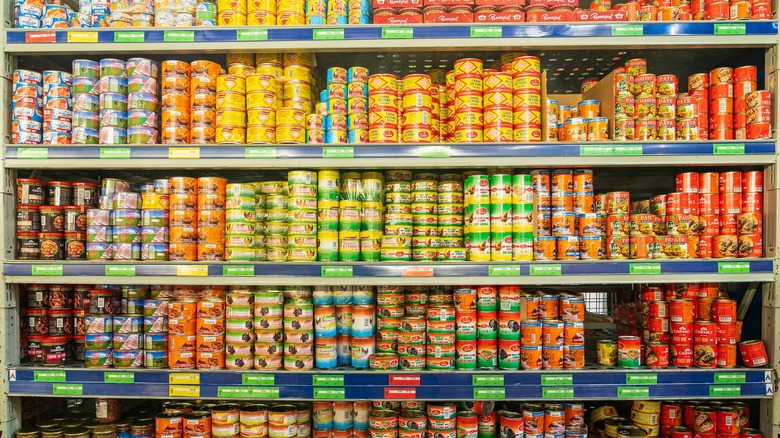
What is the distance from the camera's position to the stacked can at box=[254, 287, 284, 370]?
7.01ft

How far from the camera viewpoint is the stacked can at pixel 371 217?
84.6 inches

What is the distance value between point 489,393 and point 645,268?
3.01 feet

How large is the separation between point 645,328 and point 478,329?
841 millimetres

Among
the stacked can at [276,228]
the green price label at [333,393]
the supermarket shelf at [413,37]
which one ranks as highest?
Answer: the supermarket shelf at [413,37]

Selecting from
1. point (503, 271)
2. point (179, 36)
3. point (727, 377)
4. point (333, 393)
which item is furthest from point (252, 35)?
point (727, 377)

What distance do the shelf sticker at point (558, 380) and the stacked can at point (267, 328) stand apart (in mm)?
1254

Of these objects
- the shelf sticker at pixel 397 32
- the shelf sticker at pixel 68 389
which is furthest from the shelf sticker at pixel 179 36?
the shelf sticker at pixel 68 389

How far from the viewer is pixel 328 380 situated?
2.09 meters

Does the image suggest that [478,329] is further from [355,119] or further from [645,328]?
[355,119]

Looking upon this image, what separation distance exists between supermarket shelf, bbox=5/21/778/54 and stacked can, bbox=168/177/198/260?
2.16 feet

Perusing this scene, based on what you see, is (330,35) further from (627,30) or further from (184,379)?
(184,379)

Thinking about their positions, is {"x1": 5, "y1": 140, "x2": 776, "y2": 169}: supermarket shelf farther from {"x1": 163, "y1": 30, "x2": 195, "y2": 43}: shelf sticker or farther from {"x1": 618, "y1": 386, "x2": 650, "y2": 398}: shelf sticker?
{"x1": 618, "y1": 386, "x2": 650, "y2": 398}: shelf sticker

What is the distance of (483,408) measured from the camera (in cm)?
218

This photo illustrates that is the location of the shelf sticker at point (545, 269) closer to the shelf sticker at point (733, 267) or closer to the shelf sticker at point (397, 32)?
the shelf sticker at point (733, 267)
